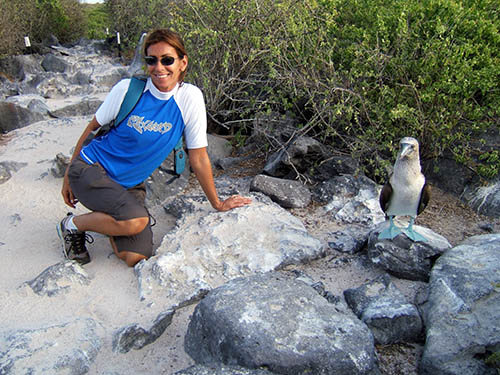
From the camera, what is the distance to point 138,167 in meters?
3.02

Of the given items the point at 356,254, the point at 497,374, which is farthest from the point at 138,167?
the point at 497,374

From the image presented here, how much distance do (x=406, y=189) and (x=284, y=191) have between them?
1.27m

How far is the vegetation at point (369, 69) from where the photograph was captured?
11.8 feet

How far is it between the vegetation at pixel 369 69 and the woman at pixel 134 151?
118cm

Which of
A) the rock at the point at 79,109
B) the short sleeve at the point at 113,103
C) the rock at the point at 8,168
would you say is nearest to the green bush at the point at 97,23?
the rock at the point at 79,109

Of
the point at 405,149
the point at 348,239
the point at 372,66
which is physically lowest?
the point at 348,239

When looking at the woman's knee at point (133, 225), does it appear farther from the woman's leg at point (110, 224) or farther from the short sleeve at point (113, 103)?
the short sleeve at point (113, 103)

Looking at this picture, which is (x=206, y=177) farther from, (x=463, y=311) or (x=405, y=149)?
(x=463, y=311)

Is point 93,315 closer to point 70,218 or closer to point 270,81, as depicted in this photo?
point 70,218

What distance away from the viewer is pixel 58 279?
279cm

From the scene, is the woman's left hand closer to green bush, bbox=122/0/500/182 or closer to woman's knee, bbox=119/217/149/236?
woman's knee, bbox=119/217/149/236

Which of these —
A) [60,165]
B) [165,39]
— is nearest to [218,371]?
[165,39]

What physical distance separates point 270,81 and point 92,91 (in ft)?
20.0

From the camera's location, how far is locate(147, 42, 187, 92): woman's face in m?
2.79
